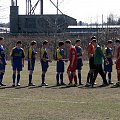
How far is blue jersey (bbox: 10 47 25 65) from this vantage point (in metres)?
19.3

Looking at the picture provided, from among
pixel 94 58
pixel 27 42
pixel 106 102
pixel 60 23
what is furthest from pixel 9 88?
pixel 60 23

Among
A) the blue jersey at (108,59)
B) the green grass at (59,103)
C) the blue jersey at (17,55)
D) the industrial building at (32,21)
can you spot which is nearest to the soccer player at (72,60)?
the green grass at (59,103)

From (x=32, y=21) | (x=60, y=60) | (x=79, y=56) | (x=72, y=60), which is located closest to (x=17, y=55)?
(x=60, y=60)

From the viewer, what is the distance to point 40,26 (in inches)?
2569

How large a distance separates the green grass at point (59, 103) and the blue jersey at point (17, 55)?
1122mm

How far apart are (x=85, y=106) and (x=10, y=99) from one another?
288 centimetres

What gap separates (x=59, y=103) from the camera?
14.0m

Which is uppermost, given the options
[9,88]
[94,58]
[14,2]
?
[14,2]

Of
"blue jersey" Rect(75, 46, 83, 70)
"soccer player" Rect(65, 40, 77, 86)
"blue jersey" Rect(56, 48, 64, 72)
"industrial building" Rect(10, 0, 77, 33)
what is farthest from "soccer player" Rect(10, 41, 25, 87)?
"industrial building" Rect(10, 0, 77, 33)

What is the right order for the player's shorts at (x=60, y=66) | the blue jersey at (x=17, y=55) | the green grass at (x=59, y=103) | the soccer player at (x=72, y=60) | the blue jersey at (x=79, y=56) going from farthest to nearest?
1. the player's shorts at (x=60, y=66)
2. the blue jersey at (x=79, y=56)
3. the blue jersey at (x=17, y=55)
4. the soccer player at (x=72, y=60)
5. the green grass at (x=59, y=103)

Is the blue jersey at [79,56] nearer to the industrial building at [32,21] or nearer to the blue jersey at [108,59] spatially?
the blue jersey at [108,59]

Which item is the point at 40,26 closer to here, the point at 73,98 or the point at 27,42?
the point at 27,42

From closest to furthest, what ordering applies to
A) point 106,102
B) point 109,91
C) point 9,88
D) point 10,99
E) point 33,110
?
1. point 33,110
2. point 106,102
3. point 10,99
4. point 109,91
5. point 9,88

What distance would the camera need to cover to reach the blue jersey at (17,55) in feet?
63.4
